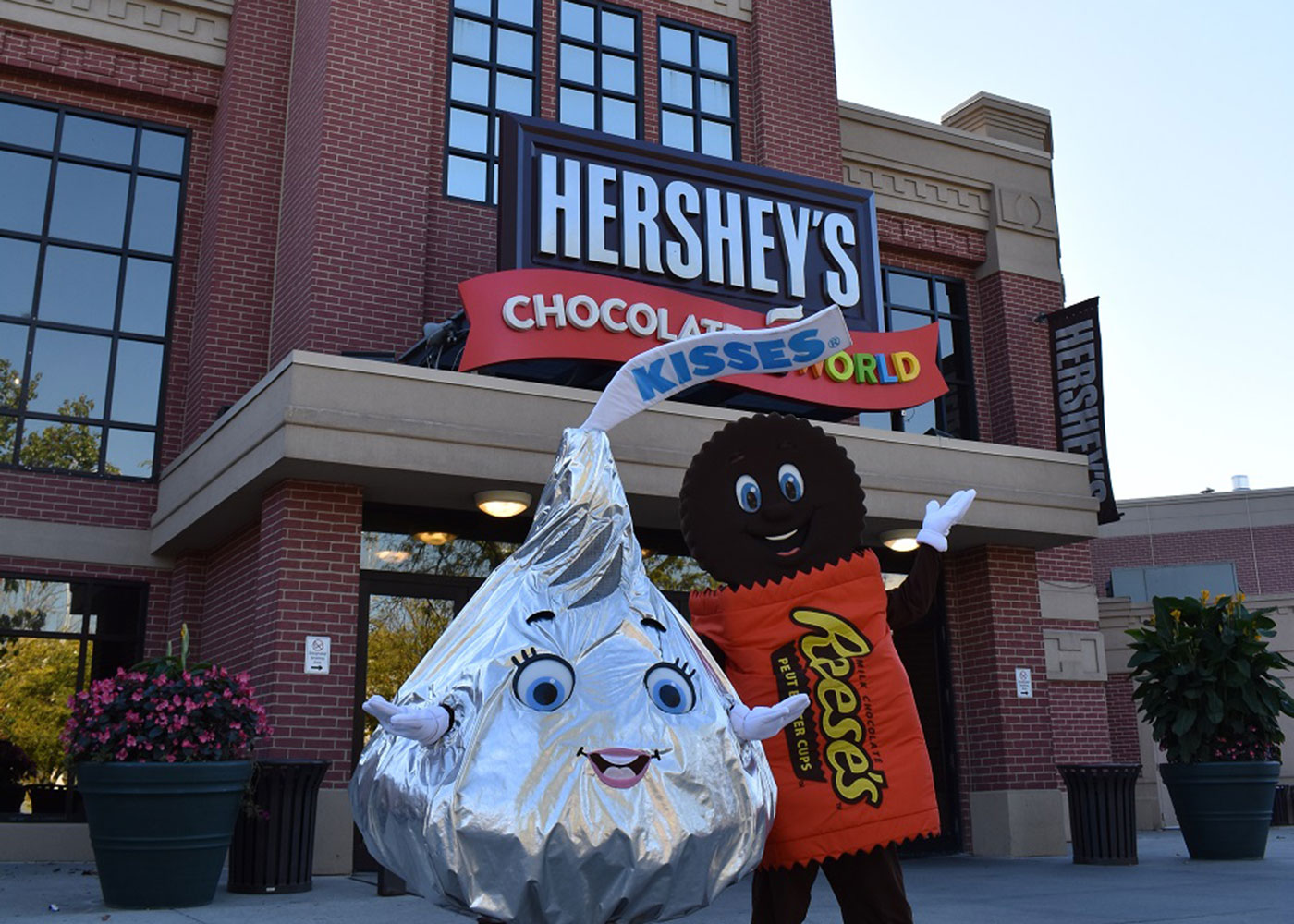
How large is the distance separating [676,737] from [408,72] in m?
8.70

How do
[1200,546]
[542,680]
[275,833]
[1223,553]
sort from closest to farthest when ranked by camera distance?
[542,680] → [275,833] → [1223,553] → [1200,546]

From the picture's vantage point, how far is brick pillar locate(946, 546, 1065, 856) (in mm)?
10969

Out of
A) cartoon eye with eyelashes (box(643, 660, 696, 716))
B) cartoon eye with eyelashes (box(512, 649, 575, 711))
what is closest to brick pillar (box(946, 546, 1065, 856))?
cartoon eye with eyelashes (box(643, 660, 696, 716))

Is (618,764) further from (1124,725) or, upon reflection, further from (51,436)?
(1124,725)

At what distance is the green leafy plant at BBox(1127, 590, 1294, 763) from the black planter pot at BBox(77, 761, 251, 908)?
7.59 m

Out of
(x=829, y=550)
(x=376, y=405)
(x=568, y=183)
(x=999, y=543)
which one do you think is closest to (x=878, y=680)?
(x=829, y=550)

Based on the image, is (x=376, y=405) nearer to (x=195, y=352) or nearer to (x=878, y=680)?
(x=195, y=352)

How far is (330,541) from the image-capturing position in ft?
28.1

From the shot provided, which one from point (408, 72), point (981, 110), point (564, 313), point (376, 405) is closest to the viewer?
point (376, 405)

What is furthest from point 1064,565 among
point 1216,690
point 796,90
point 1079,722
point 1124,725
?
point 796,90

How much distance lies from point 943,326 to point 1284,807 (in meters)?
8.05

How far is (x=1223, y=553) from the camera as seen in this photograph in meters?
30.1

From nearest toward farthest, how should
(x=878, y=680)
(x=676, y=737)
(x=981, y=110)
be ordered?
(x=676, y=737), (x=878, y=680), (x=981, y=110)

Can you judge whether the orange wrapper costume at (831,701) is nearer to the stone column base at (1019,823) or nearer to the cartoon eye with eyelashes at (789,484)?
the cartoon eye with eyelashes at (789,484)
